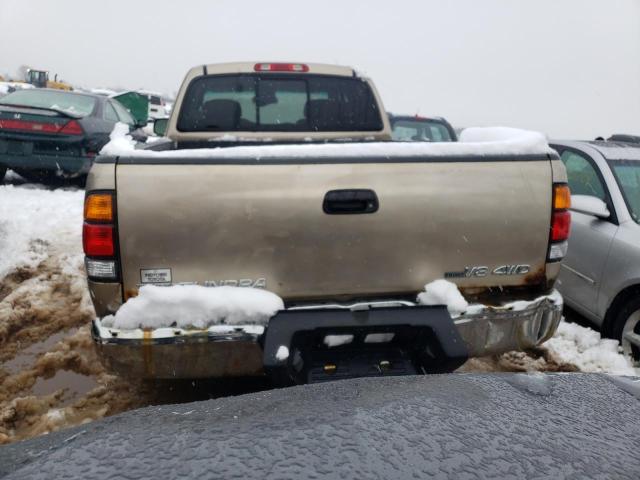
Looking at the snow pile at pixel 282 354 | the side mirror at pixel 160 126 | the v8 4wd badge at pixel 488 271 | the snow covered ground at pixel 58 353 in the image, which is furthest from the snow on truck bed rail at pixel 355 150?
the side mirror at pixel 160 126

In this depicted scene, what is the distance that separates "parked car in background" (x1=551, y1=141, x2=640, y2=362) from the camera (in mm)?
3918

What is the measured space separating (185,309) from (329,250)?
695 millimetres

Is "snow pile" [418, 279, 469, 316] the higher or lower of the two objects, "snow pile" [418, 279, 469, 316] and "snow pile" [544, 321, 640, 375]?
the higher

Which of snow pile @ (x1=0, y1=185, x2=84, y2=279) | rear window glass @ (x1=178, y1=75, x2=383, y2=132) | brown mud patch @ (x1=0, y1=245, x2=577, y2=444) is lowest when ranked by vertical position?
brown mud patch @ (x1=0, y1=245, x2=577, y2=444)

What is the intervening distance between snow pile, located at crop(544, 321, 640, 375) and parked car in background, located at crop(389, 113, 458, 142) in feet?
20.5

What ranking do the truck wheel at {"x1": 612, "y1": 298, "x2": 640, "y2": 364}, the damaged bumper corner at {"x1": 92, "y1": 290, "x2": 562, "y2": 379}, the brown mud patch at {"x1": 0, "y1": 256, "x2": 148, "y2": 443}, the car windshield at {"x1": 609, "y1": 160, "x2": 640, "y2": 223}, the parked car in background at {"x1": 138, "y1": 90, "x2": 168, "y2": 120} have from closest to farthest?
1. the damaged bumper corner at {"x1": 92, "y1": 290, "x2": 562, "y2": 379}
2. the brown mud patch at {"x1": 0, "y1": 256, "x2": 148, "y2": 443}
3. the truck wheel at {"x1": 612, "y1": 298, "x2": 640, "y2": 364}
4. the car windshield at {"x1": 609, "y1": 160, "x2": 640, "y2": 223}
5. the parked car in background at {"x1": 138, "y1": 90, "x2": 168, "y2": 120}

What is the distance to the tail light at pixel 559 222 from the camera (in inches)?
105

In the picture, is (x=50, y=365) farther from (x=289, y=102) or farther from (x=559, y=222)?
(x=559, y=222)

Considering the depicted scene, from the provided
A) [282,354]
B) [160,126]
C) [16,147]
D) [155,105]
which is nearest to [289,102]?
[160,126]

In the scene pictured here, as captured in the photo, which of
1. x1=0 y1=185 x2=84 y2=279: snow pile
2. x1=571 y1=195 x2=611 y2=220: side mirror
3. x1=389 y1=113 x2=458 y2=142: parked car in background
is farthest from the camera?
x1=389 y1=113 x2=458 y2=142: parked car in background

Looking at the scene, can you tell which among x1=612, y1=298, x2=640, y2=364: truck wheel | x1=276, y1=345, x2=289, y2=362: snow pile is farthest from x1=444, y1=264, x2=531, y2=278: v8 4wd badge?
x1=612, y1=298, x2=640, y2=364: truck wheel

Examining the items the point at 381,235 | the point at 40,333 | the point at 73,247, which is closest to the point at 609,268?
the point at 381,235

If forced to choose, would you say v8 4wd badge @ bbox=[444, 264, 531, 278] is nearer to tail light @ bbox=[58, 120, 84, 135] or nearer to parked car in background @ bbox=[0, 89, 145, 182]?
parked car in background @ bbox=[0, 89, 145, 182]

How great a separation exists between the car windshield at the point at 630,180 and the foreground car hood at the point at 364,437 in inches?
126
